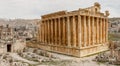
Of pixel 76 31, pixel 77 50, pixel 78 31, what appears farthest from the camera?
pixel 76 31

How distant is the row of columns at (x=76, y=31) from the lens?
96.8 ft

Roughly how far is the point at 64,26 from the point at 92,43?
638 centimetres

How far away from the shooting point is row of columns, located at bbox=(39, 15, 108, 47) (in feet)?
96.8

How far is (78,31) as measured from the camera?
94.8ft

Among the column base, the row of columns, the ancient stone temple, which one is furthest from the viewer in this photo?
the row of columns

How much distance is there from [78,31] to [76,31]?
3.09 feet

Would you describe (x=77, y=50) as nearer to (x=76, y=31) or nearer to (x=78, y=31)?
(x=78, y=31)

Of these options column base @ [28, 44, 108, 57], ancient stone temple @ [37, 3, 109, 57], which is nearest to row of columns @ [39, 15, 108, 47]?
ancient stone temple @ [37, 3, 109, 57]

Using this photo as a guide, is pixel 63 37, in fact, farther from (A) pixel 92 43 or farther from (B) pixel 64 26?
(A) pixel 92 43

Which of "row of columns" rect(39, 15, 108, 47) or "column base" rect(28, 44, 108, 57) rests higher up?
"row of columns" rect(39, 15, 108, 47)

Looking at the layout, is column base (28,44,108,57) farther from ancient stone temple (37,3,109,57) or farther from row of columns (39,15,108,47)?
row of columns (39,15,108,47)

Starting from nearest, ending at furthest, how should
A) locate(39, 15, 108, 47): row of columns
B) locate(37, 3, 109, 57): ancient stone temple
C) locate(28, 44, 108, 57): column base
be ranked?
locate(28, 44, 108, 57): column base
locate(37, 3, 109, 57): ancient stone temple
locate(39, 15, 108, 47): row of columns

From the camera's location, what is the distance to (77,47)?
2830 cm

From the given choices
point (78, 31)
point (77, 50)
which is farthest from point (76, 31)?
point (77, 50)
